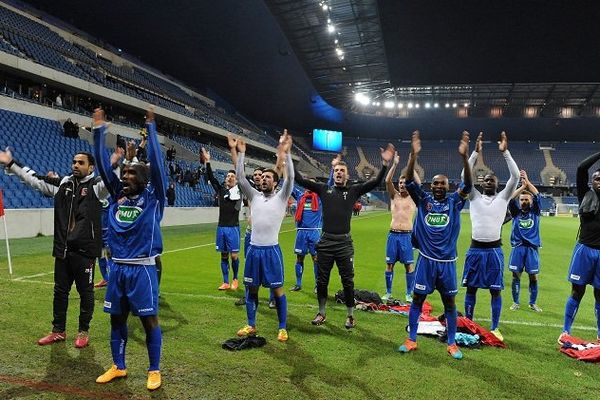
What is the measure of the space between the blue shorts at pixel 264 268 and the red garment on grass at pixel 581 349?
3577 mm

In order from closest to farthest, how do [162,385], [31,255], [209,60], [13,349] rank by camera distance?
1. [162,385]
2. [13,349]
3. [31,255]
4. [209,60]

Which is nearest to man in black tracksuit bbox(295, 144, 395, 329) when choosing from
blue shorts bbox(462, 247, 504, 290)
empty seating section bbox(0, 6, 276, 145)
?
blue shorts bbox(462, 247, 504, 290)

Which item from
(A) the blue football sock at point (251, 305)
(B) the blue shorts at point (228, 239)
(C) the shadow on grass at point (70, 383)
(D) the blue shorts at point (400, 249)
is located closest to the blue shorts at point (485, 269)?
(D) the blue shorts at point (400, 249)

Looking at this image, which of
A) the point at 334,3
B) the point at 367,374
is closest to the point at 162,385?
the point at 367,374

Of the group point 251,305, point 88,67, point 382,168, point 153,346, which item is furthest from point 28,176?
point 88,67

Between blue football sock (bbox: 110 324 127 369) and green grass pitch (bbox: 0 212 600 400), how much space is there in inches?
7.9

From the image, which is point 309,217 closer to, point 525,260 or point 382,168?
point 382,168

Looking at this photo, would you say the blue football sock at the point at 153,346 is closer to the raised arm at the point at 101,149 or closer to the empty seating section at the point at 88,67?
the raised arm at the point at 101,149

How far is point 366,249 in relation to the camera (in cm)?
1638

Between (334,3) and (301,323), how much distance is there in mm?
25457

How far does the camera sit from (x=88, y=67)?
2783 centimetres

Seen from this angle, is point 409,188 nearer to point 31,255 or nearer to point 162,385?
point 162,385

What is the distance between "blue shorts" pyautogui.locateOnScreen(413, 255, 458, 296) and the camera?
17.0 ft

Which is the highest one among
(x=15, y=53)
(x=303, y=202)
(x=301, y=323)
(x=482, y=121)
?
(x=482, y=121)
